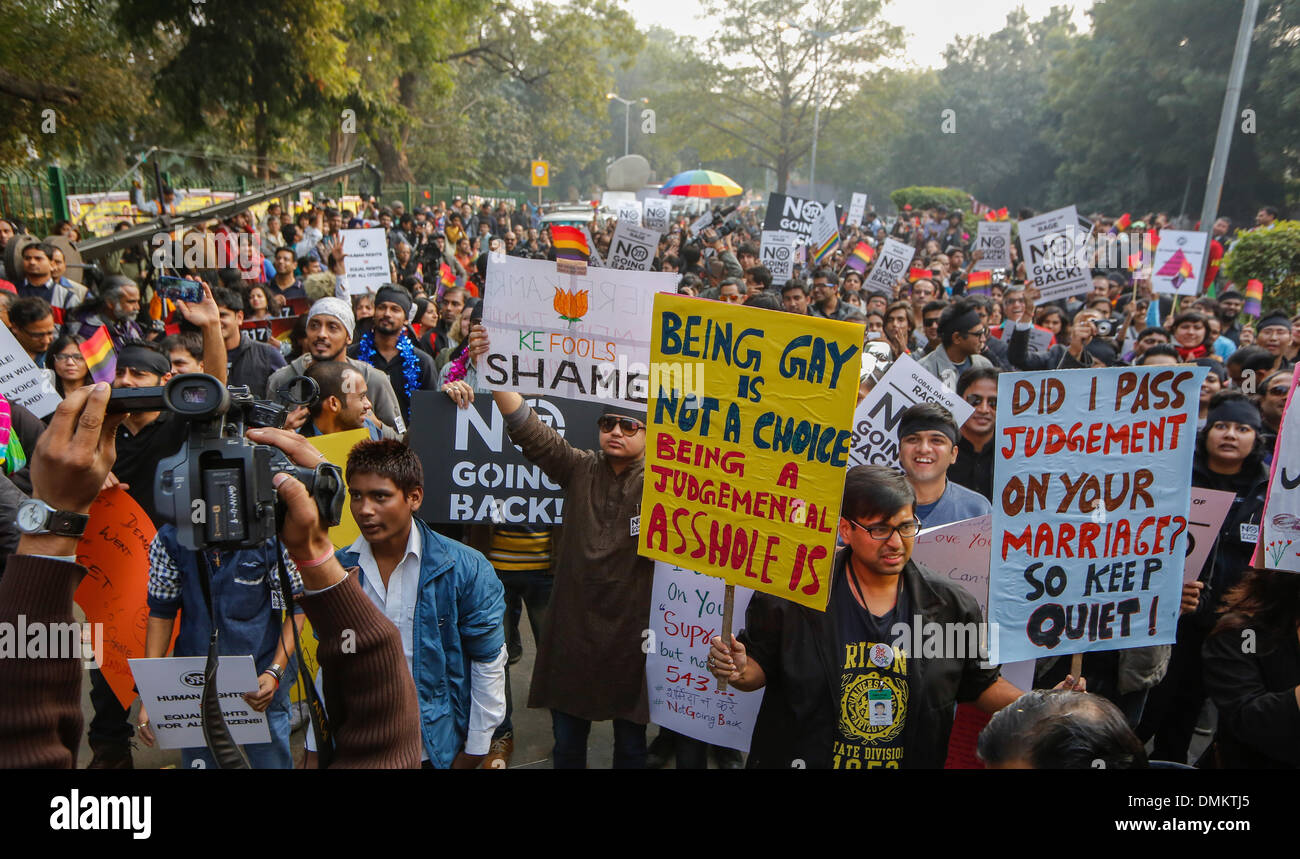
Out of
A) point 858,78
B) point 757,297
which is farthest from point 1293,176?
point 757,297

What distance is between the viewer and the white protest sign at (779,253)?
11.2 m

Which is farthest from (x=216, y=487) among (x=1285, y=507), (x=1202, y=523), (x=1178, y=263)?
(x=1178, y=263)

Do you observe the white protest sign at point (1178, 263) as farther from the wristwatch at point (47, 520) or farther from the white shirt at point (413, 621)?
the wristwatch at point (47, 520)

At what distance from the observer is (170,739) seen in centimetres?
286

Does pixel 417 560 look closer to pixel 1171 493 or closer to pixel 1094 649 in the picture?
pixel 1094 649

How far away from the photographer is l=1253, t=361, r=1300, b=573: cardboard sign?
9.66ft

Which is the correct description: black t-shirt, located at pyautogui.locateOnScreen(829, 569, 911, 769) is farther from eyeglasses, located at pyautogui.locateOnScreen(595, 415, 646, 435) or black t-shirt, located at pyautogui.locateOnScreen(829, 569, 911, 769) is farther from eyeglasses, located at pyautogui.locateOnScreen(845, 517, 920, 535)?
eyeglasses, located at pyautogui.locateOnScreen(595, 415, 646, 435)

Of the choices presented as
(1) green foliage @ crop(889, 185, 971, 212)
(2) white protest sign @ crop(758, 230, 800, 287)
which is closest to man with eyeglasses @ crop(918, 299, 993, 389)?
(2) white protest sign @ crop(758, 230, 800, 287)

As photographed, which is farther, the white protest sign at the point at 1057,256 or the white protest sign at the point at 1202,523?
the white protest sign at the point at 1057,256

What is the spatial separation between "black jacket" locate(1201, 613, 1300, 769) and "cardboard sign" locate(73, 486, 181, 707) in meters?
3.69

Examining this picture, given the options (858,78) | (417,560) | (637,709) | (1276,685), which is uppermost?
(858,78)

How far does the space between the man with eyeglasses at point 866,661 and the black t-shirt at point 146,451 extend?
98.2 inches

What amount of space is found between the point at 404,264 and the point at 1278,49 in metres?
27.3

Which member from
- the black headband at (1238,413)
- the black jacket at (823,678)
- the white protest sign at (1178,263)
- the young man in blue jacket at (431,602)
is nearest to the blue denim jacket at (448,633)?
the young man in blue jacket at (431,602)
